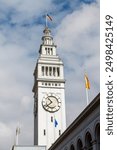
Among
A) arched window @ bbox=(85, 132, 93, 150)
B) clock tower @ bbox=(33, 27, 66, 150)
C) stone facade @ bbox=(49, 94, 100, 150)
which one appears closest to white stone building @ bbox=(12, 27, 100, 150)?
clock tower @ bbox=(33, 27, 66, 150)

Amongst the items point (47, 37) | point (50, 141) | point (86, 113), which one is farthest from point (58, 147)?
point (47, 37)

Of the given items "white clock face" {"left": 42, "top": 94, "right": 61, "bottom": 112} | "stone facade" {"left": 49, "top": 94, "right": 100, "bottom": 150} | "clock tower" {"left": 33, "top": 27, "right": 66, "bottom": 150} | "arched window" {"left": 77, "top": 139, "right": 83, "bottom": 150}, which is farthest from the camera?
"white clock face" {"left": 42, "top": 94, "right": 61, "bottom": 112}

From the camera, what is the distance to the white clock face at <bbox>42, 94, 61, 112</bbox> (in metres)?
113

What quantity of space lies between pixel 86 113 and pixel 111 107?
22.3 meters

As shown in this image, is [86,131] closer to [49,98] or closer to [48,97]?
[49,98]

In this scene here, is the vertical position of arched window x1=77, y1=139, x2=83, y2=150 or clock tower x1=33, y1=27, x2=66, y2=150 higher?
clock tower x1=33, y1=27, x2=66, y2=150

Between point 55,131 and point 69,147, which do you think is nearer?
point 69,147

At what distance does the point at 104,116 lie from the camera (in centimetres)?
3366

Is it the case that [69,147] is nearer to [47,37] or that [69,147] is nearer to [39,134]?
[39,134]

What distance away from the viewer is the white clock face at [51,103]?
369ft

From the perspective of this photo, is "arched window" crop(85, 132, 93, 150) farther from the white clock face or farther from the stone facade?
the white clock face

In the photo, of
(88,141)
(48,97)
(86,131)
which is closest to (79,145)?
(88,141)

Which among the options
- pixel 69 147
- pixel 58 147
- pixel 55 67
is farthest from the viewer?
pixel 55 67

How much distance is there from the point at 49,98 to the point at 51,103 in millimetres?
1831
